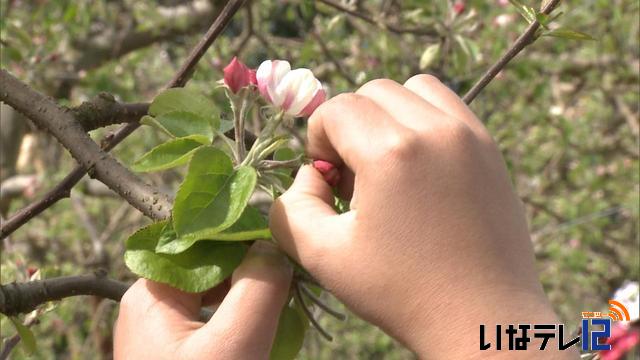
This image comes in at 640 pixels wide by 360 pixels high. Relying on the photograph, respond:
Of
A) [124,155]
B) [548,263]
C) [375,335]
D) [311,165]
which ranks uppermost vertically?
[311,165]

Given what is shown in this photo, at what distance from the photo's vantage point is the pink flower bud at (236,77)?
83 cm

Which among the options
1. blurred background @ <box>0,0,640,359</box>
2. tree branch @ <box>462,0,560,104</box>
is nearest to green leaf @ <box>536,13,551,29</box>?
tree branch @ <box>462,0,560,104</box>

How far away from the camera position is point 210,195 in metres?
0.75

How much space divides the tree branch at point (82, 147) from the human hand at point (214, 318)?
3.1 inches

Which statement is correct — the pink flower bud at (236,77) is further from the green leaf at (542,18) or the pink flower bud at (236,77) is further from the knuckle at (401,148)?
the green leaf at (542,18)

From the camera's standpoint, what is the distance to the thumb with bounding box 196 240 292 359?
73 centimetres

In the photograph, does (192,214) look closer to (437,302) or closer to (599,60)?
(437,302)

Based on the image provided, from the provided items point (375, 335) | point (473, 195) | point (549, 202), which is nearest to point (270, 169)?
point (473, 195)

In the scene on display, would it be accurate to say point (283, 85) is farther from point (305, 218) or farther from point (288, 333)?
point (288, 333)

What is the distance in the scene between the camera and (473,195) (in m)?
0.71

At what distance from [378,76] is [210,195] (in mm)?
2413

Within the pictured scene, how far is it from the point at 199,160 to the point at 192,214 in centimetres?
5

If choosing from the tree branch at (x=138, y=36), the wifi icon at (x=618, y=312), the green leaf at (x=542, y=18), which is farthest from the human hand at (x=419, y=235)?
the tree branch at (x=138, y=36)

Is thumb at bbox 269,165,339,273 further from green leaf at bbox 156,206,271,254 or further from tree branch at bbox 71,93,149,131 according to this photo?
tree branch at bbox 71,93,149,131
